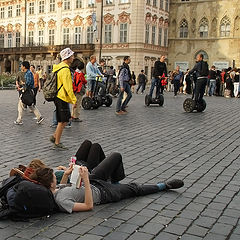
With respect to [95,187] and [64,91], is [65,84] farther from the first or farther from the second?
[95,187]

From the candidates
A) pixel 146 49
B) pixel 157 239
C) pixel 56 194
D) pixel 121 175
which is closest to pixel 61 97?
pixel 121 175

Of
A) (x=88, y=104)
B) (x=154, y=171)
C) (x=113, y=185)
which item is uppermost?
(x=88, y=104)

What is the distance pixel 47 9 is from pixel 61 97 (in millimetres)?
44441

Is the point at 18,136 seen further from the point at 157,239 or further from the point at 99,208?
the point at 157,239

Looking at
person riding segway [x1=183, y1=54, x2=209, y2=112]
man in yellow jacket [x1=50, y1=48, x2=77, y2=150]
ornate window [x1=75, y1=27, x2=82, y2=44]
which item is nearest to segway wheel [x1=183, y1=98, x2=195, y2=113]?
person riding segway [x1=183, y1=54, x2=209, y2=112]

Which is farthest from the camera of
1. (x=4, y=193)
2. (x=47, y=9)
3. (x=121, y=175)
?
(x=47, y=9)

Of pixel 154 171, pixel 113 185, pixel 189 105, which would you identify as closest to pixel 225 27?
pixel 189 105

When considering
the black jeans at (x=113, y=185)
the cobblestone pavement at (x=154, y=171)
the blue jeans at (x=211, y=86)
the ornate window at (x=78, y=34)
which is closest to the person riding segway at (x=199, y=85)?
the cobblestone pavement at (x=154, y=171)

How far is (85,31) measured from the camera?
4591 centimetres

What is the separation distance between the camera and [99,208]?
450cm

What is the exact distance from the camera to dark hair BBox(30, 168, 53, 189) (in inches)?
161

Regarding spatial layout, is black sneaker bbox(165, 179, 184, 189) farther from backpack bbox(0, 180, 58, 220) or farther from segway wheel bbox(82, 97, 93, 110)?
segway wheel bbox(82, 97, 93, 110)

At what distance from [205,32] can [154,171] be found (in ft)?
131

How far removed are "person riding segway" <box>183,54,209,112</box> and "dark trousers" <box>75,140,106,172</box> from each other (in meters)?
9.29
